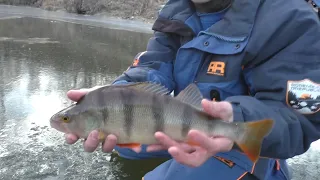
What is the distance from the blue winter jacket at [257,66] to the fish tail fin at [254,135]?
0.40ft

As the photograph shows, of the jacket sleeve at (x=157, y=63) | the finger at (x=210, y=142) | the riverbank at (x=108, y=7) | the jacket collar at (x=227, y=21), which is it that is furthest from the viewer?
the riverbank at (x=108, y=7)

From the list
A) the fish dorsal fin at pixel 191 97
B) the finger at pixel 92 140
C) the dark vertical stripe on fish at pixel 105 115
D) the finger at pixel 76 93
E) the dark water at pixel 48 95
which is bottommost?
the dark water at pixel 48 95

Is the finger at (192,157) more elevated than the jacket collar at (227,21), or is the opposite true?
the jacket collar at (227,21)

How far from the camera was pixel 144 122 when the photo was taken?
1.67m

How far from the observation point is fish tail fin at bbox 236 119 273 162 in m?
1.53

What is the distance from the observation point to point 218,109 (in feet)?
5.17

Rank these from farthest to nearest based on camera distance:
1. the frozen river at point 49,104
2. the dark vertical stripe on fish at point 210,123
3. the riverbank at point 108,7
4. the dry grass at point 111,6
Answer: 1. the dry grass at point 111,6
2. the riverbank at point 108,7
3. the frozen river at point 49,104
4. the dark vertical stripe on fish at point 210,123

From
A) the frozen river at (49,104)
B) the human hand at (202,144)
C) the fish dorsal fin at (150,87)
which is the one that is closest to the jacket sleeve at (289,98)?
the human hand at (202,144)

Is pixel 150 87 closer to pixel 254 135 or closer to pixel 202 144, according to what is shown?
pixel 202 144

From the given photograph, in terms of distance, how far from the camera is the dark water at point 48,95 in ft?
11.1

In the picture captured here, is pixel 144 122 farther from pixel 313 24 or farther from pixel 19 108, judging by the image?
pixel 19 108

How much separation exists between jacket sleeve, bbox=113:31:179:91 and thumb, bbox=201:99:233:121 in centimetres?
74

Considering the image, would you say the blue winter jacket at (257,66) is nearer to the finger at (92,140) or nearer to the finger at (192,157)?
the finger at (192,157)

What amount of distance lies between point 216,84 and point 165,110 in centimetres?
58
